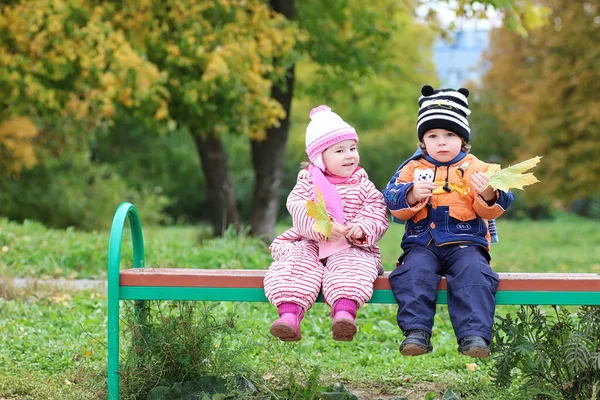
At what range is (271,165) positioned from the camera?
39.4 ft

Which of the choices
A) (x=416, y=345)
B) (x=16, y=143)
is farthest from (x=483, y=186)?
(x=16, y=143)

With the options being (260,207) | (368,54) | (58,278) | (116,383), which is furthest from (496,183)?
(368,54)

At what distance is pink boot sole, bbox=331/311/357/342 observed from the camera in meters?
3.32

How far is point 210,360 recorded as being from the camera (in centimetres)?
388

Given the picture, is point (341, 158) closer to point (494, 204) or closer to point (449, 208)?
point (449, 208)

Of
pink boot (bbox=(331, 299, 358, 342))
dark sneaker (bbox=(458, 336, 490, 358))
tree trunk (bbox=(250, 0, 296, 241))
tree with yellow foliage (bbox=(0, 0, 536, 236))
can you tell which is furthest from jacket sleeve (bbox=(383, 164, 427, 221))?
tree trunk (bbox=(250, 0, 296, 241))

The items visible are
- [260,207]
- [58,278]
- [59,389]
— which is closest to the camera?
[59,389]

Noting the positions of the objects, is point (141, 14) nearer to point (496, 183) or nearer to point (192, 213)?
point (496, 183)

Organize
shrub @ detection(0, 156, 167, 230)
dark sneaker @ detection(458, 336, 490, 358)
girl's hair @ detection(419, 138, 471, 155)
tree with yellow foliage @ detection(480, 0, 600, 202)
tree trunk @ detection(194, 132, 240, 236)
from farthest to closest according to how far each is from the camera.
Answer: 1. shrub @ detection(0, 156, 167, 230)
2. tree with yellow foliage @ detection(480, 0, 600, 202)
3. tree trunk @ detection(194, 132, 240, 236)
4. girl's hair @ detection(419, 138, 471, 155)
5. dark sneaker @ detection(458, 336, 490, 358)

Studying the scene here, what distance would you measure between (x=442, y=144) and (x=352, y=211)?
0.50 m

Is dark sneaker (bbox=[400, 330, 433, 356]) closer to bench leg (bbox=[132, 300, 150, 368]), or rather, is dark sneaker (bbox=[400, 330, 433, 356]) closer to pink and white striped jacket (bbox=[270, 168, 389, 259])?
pink and white striped jacket (bbox=[270, 168, 389, 259])

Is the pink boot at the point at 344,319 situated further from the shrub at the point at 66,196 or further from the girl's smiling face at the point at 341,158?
the shrub at the point at 66,196

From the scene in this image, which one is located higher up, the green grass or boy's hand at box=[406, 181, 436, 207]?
boy's hand at box=[406, 181, 436, 207]

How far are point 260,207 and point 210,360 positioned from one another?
8118 mm
